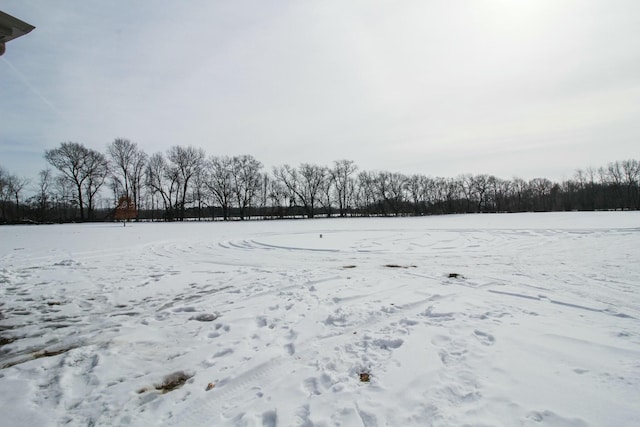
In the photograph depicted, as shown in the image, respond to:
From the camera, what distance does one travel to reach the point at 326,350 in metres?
3.47

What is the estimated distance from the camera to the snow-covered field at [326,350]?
2410 mm

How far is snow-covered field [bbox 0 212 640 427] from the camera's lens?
2410mm

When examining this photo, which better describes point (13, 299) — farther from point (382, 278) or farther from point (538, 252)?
point (538, 252)

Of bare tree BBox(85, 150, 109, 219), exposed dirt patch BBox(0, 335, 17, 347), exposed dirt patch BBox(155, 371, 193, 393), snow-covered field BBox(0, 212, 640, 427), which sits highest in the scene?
bare tree BBox(85, 150, 109, 219)

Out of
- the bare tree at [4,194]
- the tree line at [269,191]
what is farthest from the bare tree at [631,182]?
the bare tree at [4,194]

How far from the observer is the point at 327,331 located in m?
4.00

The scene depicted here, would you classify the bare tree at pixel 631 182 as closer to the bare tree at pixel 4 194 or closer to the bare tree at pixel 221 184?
the bare tree at pixel 221 184

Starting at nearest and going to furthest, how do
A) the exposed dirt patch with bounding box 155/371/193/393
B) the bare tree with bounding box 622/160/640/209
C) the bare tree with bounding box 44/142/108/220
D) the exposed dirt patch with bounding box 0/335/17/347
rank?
the exposed dirt patch with bounding box 155/371/193/393 < the exposed dirt patch with bounding box 0/335/17/347 < the bare tree with bounding box 44/142/108/220 < the bare tree with bounding box 622/160/640/209

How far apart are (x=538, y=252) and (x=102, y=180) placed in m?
62.1

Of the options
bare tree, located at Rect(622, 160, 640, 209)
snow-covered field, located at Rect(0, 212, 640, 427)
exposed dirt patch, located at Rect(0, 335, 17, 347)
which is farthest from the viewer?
bare tree, located at Rect(622, 160, 640, 209)

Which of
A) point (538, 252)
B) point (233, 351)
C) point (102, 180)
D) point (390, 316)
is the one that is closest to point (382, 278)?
point (390, 316)

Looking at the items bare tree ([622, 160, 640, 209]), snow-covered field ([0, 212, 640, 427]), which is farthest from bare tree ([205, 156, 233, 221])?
bare tree ([622, 160, 640, 209])

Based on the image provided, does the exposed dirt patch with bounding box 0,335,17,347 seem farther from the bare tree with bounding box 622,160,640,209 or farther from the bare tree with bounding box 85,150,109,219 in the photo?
the bare tree with bounding box 622,160,640,209

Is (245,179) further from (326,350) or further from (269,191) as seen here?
(326,350)
